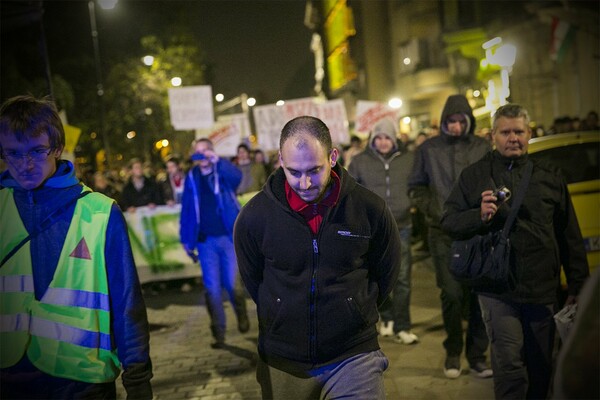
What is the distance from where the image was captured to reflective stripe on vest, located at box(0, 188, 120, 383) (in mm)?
2572

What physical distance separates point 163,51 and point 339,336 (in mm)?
34993

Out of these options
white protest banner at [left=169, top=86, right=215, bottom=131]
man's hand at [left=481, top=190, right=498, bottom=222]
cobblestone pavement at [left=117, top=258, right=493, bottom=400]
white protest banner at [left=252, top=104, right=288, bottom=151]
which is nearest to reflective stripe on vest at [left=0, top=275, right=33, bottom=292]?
man's hand at [left=481, top=190, right=498, bottom=222]

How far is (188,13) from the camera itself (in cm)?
4103

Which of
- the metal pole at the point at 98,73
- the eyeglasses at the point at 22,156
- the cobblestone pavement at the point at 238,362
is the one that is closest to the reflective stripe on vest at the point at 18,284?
the eyeglasses at the point at 22,156

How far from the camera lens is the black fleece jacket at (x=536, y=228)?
399 centimetres

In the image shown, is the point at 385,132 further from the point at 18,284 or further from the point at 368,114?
the point at 368,114

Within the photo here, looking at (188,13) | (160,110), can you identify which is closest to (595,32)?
(160,110)

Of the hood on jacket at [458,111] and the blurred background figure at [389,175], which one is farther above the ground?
the hood on jacket at [458,111]

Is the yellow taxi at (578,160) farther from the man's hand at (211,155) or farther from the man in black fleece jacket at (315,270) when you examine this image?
the man in black fleece jacket at (315,270)

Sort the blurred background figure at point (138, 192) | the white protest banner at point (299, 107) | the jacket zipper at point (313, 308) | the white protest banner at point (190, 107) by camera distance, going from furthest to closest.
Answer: the white protest banner at point (299, 107) → the white protest banner at point (190, 107) → the blurred background figure at point (138, 192) → the jacket zipper at point (313, 308)

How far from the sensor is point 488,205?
3.92 m

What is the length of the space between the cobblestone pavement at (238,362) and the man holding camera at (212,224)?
0.38 m

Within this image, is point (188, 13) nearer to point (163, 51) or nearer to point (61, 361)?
point (163, 51)

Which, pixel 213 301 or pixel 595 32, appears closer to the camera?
pixel 213 301
